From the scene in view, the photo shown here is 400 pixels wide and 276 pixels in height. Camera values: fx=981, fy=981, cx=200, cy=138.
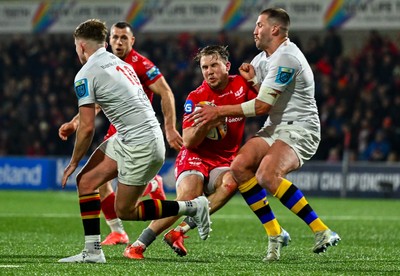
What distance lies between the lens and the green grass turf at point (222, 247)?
24.8 feet

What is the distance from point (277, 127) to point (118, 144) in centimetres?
152

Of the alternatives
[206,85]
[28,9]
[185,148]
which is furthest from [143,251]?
[28,9]

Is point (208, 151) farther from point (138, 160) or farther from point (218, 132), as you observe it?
point (138, 160)

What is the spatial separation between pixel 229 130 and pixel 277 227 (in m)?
1.07

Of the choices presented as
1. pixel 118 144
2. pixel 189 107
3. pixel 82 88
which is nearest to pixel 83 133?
pixel 82 88

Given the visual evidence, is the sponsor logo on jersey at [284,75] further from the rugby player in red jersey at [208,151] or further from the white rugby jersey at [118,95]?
the white rugby jersey at [118,95]

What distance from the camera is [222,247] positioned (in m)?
10.0

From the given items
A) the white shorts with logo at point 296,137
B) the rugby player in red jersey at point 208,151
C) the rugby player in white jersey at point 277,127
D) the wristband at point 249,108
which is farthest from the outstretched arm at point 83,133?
the white shorts with logo at point 296,137

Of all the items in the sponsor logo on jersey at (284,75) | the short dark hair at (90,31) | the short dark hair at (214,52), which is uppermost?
the short dark hair at (90,31)

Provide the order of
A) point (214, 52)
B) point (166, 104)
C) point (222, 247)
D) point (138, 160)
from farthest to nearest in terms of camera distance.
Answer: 1. point (222, 247)
2. point (166, 104)
3. point (214, 52)
4. point (138, 160)

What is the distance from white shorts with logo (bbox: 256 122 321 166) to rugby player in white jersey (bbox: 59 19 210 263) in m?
1.07

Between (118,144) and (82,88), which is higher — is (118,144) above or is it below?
below

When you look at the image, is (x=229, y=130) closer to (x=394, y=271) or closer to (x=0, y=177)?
(x=394, y=271)

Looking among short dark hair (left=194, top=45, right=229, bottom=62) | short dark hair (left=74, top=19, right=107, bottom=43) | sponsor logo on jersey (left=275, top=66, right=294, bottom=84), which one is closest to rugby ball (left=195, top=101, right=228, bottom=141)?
short dark hair (left=194, top=45, right=229, bottom=62)
